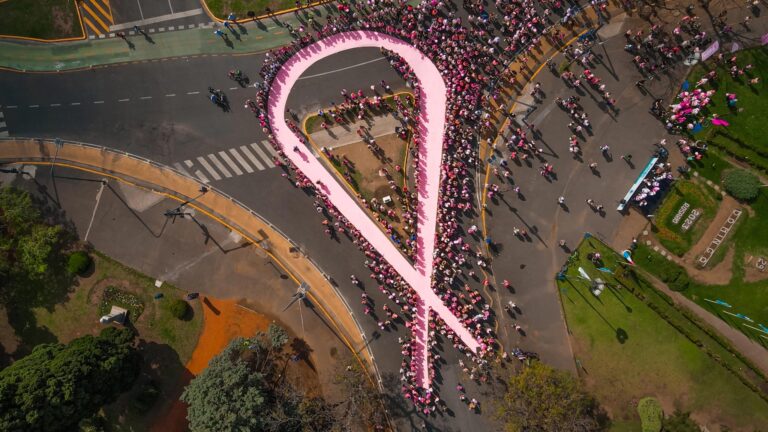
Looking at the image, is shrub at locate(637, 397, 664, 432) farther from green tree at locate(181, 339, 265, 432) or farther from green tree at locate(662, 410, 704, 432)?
green tree at locate(181, 339, 265, 432)

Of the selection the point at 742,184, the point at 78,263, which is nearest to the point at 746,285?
the point at 742,184

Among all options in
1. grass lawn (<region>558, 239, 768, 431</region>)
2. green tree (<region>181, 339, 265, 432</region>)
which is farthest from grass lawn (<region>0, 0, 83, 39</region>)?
grass lawn (<region>558, 239, 768, 431</region>)

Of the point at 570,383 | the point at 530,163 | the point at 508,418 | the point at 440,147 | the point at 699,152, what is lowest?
the point at 508,418

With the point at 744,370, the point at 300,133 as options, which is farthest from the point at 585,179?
the point at 300,133

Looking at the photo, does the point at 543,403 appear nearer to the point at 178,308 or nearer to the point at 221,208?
the point at 178,308

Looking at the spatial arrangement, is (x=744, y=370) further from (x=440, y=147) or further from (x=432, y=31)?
(x=432, y=31)
